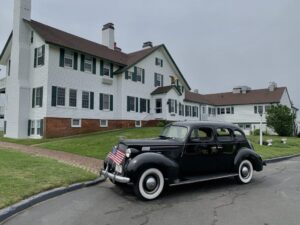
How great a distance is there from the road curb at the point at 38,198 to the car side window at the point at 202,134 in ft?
10.2

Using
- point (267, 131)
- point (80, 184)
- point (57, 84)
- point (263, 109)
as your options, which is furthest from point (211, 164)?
point (263, 109)

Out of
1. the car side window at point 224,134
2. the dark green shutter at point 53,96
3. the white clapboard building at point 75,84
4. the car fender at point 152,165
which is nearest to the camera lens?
the car fender at point 152,165

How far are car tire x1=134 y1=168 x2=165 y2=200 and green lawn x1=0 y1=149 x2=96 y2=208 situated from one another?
222 centimetres

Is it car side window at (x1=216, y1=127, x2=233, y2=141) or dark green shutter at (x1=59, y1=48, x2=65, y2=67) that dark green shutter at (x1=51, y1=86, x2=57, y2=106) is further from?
car side window at (x1=216, y1=127, x2=233, y2=141)

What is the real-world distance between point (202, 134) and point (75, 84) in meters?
18.8

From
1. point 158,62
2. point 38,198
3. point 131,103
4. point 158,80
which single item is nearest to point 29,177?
point 38,198

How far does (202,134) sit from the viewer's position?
8.23 m

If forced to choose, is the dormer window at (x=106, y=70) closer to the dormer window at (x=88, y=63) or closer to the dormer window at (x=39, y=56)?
the dormer window at (x=88, y=63)

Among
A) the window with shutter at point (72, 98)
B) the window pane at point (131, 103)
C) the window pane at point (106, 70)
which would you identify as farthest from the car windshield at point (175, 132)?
the window pane at point (131, 103)

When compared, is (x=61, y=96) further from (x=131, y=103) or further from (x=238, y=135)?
(x=238, y=135)

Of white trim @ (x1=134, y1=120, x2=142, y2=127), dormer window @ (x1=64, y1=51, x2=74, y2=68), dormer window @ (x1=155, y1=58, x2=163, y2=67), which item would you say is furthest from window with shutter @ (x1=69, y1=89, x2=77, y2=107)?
dormer window @ (x1=155, y1=58, x2=163, y2=67)

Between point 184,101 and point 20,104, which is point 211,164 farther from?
point 184,101

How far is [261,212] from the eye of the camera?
5.85 metres

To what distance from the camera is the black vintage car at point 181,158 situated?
693 centimetres
